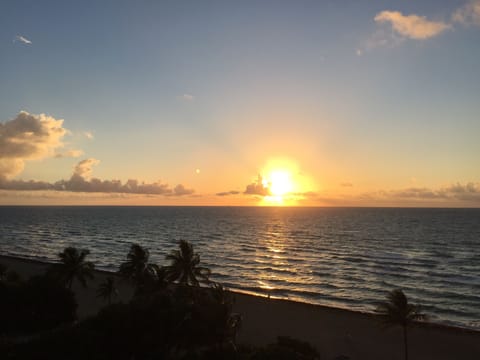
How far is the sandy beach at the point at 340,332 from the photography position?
142 ft

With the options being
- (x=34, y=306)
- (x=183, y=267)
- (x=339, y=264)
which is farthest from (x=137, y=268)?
(x=339, y=264)

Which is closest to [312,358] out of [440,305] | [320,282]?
[440,305]

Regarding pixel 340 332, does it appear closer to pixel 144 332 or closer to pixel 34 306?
pixel 144 332

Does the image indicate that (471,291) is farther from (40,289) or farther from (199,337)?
(40,289)

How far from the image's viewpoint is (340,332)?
48.8 metres

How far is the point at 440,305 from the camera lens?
208ft

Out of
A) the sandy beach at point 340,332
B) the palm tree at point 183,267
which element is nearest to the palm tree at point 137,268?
the palm tree at point 183,267

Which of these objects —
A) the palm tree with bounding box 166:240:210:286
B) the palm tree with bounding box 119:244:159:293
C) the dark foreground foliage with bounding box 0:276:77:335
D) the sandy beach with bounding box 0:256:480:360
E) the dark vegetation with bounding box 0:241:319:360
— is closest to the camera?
the dark vegetation with bounding box 0:241:319:360

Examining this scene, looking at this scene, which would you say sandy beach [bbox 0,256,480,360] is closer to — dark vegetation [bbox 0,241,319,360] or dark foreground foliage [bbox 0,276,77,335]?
dark foreground foliage [bbox 0,276,77,335]

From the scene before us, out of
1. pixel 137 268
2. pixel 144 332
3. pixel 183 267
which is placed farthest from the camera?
pixel 137 268

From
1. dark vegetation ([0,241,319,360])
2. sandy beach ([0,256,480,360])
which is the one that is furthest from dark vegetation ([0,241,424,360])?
sandy beach ([0,256,480,360])

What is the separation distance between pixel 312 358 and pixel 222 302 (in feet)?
31.3

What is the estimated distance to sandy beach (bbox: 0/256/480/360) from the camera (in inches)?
1703

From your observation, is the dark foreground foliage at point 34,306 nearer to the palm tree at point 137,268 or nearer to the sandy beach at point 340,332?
the palm tree at point 137,268
